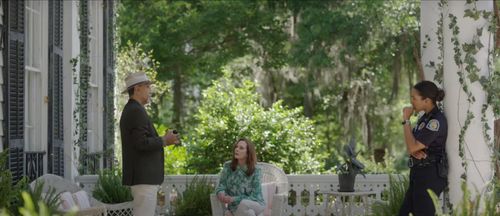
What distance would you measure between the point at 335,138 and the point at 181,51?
455 cm

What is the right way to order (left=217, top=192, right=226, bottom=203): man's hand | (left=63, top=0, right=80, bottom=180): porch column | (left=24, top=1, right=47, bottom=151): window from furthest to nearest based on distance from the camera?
1. (left=63, top=0, right=80, bottom=180): porch column
2. (left=24, top=1, right=47, bottom=151): window
3. (left=217, top=192, right=226, bottom=203): man's hand

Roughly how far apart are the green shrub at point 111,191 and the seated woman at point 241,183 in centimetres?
117

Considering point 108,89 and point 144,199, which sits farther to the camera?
point 108,89

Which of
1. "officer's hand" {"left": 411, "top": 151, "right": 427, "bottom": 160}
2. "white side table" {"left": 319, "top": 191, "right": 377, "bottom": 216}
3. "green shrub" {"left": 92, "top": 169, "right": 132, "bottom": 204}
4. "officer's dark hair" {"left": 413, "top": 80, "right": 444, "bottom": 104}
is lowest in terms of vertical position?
"white side table" {"left": 319, "top": 191, "right": 377, "bottom": 216}

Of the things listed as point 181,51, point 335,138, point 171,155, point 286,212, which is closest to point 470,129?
point 286,212

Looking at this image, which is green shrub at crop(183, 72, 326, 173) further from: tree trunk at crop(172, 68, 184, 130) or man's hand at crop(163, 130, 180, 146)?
tree trunk at crop(172, 68, 184, 130)

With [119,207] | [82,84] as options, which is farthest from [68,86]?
[119,207]

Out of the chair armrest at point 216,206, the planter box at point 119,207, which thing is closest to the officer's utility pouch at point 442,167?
the chair armrest at point 216,206

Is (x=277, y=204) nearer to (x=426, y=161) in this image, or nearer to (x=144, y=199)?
(x=144, y=199)

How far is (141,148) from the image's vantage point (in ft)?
20.3

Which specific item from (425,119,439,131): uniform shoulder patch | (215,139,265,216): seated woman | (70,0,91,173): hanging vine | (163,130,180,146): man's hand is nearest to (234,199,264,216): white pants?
(215,139,265,216): seated woman

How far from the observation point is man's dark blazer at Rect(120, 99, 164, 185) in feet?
20.3

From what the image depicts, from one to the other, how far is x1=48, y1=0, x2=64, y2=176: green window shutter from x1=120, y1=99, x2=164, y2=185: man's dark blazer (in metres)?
2.32

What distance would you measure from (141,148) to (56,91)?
8.93 feet
